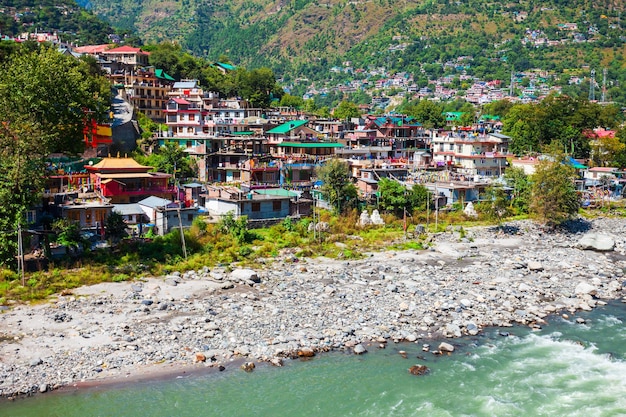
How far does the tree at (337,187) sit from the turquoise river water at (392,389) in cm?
1984

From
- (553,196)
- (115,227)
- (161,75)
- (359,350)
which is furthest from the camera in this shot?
(161,75)

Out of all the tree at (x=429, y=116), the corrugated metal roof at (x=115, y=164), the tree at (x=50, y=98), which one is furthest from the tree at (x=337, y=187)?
the tree at (x=429, y=116)

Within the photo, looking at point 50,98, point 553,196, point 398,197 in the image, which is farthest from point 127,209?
point 553,196

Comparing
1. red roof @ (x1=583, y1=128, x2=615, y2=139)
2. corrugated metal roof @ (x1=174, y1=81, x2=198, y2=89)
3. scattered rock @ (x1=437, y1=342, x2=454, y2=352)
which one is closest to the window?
scattered rock @ (x1=437, y1=342, x2=454, y2=352)

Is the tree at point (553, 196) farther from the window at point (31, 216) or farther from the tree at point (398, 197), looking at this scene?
the window at point (31, 216)

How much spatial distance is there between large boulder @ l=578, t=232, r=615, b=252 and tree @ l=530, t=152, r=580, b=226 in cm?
366

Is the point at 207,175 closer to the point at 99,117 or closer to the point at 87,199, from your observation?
the point at 99,117

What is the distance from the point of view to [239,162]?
49969 mm

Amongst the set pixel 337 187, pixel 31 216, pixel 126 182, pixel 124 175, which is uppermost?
pixel 124 175

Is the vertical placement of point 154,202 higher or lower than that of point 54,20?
lower

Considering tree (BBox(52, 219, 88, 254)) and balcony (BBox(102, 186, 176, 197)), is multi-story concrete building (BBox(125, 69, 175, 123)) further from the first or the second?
tree (BBox(52, 219, 88, 254))

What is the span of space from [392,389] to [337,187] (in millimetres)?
22856

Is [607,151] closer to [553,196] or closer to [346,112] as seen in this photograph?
[553,196]

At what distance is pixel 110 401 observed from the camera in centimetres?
1848
